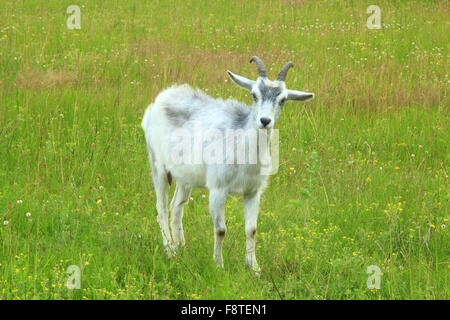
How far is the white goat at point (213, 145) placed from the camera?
5.34 m

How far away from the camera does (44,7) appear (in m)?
15.9

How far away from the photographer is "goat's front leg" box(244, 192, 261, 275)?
17.9ft

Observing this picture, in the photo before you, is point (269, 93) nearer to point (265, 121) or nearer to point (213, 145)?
point (265, 121)

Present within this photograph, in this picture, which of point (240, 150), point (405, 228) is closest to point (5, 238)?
point (240, 150)

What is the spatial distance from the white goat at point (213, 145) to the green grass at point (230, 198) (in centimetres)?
A: 27

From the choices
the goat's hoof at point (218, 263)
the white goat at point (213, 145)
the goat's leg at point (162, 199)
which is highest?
the white goat at point (213, 145)

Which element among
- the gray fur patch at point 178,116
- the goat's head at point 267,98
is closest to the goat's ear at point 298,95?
the goat's head at point 267,98

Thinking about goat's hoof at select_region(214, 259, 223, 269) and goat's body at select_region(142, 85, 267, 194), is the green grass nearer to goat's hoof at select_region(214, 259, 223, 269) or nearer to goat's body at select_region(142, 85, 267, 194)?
goat's hoof at select_region(214, 259, 223, 269)

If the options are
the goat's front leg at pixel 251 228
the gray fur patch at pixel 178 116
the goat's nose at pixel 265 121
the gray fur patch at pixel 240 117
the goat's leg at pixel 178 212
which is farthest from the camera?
the goat's leg at pixel 178 212

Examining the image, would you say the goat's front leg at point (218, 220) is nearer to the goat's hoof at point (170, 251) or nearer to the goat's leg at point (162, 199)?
the goat's hoof at point (170, 251)

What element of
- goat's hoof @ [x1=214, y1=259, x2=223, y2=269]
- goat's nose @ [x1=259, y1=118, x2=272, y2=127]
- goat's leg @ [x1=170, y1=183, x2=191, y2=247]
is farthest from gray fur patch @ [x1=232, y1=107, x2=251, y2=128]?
goat's hoof @ [x1=214, y1=259, x2=223, y2=269]

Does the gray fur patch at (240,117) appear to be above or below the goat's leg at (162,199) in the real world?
above

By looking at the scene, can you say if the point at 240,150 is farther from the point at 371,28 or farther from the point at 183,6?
the point at 183,6
